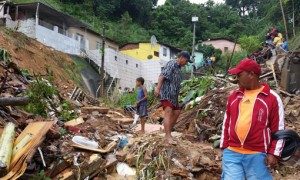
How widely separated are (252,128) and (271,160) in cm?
30

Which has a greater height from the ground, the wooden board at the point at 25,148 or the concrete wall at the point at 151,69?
the concrete wall at the point at 151,69

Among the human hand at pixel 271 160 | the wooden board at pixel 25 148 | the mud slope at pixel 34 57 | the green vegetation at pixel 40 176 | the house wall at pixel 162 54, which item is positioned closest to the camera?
the human hand at pixel 271 160

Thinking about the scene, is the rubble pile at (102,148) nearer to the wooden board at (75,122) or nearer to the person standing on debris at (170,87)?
the wooden board at (75,122)

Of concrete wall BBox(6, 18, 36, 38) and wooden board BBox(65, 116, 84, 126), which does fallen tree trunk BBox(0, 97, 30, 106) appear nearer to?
wooden board BBox(65, 116, 84, 126)

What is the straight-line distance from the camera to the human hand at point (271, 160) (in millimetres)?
2852

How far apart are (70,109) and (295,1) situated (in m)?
19.1

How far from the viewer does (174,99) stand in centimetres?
574

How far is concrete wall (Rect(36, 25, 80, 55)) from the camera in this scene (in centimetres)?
2208

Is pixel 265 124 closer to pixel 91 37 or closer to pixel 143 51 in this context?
pixel 91 37

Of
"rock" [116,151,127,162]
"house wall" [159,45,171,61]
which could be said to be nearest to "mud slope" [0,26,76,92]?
"rock" [116,151,127,162]

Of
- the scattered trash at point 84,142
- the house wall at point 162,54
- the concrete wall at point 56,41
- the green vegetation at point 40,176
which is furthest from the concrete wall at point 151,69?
the green vegetation at point 40,176

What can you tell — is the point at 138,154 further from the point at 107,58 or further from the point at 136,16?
the point at 136,16

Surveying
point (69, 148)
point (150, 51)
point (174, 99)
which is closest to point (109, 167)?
point (69, 148)

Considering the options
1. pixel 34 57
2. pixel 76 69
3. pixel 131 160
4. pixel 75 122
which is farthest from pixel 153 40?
pixel 131 160
